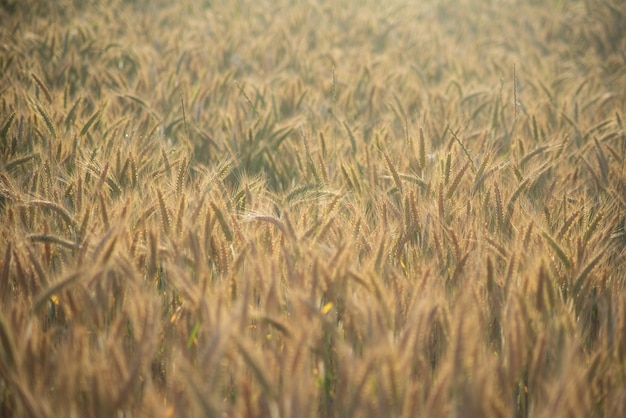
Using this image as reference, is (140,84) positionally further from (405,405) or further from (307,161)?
(405,405)

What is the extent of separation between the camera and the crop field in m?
0.81

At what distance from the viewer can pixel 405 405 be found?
76cm

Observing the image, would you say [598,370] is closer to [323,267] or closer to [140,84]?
[323,267]

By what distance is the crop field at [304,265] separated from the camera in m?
0.81

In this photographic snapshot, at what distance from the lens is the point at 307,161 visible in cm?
184

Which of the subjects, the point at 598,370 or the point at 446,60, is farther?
the point at 446,60

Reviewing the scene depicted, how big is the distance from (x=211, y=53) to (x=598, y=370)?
153 inches

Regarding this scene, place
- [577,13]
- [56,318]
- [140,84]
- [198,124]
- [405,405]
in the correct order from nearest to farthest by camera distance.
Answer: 1. [405,405]
2. [56,318]
3. [198,124]
4. [140,84]
5. [577,13]

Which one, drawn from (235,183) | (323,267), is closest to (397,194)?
(235,183)

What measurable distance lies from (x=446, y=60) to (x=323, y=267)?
151 inches

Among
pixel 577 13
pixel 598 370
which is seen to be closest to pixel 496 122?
pixel 598 370

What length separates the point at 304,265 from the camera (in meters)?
1.16

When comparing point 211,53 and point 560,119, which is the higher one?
point 211,53

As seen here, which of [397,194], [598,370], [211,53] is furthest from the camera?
[211,53]
